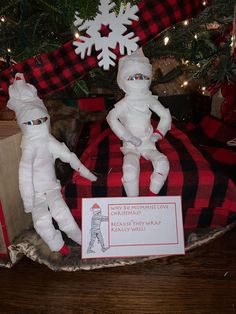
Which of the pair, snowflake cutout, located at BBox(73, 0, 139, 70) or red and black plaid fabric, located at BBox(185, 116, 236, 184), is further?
red and black plaid fabric, located at BBox(185, 116, 236, 184)

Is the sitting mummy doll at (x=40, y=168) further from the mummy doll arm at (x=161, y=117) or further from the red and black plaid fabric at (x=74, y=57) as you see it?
the mummy doll arm at (x=161, y=117)

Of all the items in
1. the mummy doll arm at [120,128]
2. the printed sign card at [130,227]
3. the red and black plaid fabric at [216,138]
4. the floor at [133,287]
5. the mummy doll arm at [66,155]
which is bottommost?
the floor at [133,287]

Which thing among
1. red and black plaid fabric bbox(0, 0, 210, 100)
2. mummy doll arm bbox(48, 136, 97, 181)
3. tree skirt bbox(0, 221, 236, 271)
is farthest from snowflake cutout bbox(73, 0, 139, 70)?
tree skirt bbox(0, 221, 236, 271)

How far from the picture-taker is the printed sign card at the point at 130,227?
0.98 m

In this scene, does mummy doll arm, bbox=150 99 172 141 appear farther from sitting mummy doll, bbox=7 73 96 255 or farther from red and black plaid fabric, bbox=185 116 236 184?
red and black plaid fabric, bbox=185 116 236 184

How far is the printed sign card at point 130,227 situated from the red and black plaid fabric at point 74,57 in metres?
0.41

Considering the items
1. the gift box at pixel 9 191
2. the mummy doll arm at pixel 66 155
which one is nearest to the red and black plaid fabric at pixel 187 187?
the mummy doll arm at pixel 66 155

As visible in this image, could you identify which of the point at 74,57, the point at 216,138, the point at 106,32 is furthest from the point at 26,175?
the point at 216,138

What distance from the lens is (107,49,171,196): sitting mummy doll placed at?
3.25 feet

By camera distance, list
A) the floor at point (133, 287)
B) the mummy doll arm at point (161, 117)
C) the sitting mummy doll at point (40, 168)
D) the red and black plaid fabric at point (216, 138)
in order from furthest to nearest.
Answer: the red and black plaid fabric at point (216, 138) < the mummy doll arm at point (161, 117) < the sitting mummy doll at point (40, 168) < the floor at point (133, 287)

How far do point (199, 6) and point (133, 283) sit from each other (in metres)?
0.89

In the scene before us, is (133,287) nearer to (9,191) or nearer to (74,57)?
→ (9,191)

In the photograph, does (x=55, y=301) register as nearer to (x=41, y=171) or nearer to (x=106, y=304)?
(x=106, y=304)

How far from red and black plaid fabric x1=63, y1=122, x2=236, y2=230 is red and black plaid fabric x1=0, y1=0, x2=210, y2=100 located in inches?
13.0
